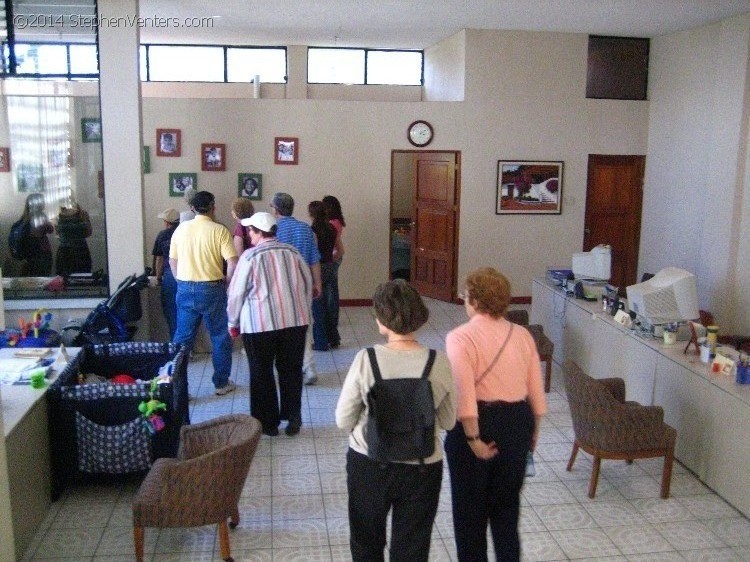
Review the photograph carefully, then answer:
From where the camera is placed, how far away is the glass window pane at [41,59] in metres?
6.28

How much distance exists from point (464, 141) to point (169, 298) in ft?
14.2

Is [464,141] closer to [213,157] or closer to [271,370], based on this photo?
[213,157]

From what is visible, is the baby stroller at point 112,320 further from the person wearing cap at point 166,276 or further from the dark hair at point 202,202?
the dark hair at point 202,202

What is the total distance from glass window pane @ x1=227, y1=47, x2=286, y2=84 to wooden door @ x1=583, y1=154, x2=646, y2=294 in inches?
185

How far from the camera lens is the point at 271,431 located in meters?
5.16

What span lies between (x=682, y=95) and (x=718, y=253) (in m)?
2.06

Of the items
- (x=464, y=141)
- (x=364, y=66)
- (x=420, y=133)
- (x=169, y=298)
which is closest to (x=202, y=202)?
(x=169, y=298)

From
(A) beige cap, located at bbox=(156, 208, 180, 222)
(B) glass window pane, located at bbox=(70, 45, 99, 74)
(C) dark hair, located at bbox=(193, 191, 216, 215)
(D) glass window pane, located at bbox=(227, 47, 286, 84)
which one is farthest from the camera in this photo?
(D) glass window pane, located at bbox=(227, 47, 286, 84)

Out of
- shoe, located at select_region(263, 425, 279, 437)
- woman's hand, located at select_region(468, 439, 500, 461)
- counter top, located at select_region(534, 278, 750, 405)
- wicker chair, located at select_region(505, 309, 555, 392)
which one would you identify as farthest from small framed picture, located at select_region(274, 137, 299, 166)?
woman's hand, located at select_region(468, 439, 500, 461)

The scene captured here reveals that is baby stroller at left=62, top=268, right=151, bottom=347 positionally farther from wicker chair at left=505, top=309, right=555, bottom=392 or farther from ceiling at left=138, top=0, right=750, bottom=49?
ceiling at left=138, top=0, right=750, bottom=49

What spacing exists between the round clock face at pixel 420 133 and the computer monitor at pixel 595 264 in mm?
3116

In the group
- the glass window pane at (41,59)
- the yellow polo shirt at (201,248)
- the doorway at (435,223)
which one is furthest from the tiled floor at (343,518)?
the doorway at (435,223)

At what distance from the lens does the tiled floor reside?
379cm

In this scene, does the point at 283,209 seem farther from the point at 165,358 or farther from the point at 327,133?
the point at 327,133
